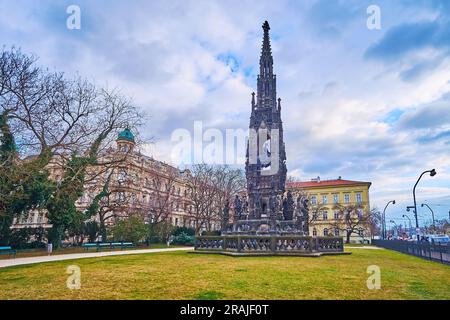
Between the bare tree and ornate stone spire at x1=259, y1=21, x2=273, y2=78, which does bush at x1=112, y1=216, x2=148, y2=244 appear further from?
ornate stone spire at x1=259, y1=21, x2=273, y2=78

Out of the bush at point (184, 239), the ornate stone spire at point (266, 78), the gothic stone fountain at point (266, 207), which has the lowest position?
the bush at point (184, 239)

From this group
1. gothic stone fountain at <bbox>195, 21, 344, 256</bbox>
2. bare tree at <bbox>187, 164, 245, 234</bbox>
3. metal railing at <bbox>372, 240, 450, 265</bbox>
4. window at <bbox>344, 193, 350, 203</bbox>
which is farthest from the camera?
window at <bbox>344, 193, 350, 203</bbox>

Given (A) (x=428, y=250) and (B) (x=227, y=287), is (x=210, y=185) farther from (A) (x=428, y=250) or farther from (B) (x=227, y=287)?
(B) (x=227, y=287)

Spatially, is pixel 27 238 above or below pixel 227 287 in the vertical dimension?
below

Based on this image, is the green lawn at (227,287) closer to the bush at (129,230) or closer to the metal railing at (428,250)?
the metal railing at (428,250)

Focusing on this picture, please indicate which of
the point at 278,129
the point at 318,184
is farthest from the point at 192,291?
the point at 318,184

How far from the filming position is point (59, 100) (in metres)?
21.3

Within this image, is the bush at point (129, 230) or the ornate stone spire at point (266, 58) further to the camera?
the bush at point (129, 230)

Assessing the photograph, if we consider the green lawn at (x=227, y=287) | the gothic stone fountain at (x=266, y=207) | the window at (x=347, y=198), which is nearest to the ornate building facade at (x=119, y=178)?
the gothic stone fountain at (x=266, y=207)

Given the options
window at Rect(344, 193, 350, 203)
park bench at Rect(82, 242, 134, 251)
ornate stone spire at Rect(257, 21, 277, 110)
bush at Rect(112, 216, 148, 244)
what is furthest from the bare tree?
window at Rect(344, 193, 350, 203)

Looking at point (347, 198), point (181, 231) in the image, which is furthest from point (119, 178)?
point (347, 198)

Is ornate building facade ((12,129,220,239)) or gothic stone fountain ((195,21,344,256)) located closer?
gothic stone fountain ((195,21,344,256))

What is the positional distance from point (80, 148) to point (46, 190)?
221 inches
